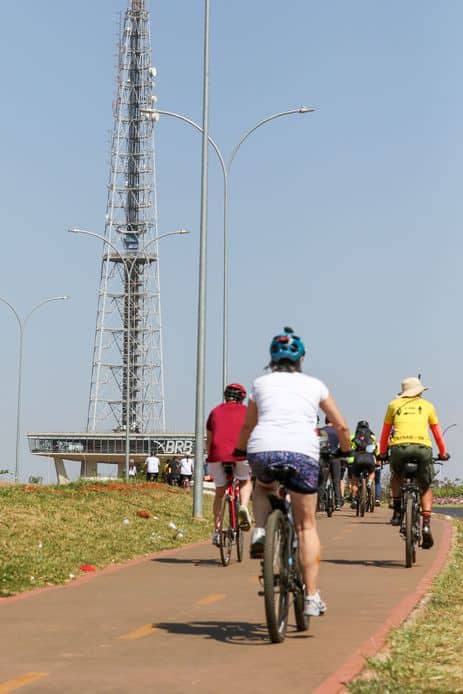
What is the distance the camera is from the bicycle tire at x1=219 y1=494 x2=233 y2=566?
592 inches

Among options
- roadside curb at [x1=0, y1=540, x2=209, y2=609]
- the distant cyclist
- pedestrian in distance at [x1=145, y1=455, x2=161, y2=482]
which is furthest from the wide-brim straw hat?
pedestrian in distance at [x1=145, y1=455, x2=161, y2=482]

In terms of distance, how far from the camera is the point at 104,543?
17.0 metres

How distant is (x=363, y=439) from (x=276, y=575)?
721 inches

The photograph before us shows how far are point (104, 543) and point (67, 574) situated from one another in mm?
3396

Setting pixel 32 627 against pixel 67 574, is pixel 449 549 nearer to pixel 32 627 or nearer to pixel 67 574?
pixel 67 574

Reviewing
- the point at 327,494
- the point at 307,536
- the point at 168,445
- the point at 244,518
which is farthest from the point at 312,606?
the point at 168,445

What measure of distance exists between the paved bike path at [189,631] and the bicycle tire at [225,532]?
16 centimetres

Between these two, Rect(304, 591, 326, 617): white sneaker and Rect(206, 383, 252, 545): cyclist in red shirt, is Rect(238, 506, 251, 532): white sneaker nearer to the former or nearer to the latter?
Rect(206, 383, 252, 545): cyclist in red shirt

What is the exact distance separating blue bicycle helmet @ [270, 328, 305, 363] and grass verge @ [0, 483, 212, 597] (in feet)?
13.1

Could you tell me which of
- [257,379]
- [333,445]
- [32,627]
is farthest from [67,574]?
[333,445]

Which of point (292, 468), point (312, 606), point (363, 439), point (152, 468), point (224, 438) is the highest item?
point (363, 439)

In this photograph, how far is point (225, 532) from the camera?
15.1 meters

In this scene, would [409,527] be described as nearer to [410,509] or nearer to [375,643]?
[410,509]

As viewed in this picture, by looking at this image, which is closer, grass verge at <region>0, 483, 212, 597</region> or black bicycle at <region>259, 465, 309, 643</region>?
black bicycle at <region>259, 465, 309, 643</region>
